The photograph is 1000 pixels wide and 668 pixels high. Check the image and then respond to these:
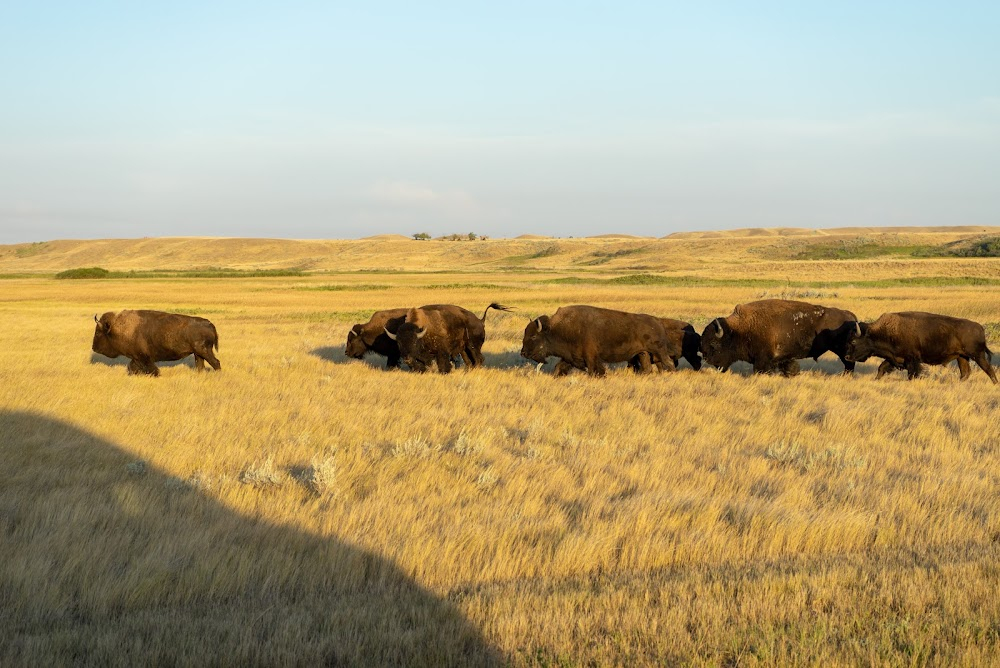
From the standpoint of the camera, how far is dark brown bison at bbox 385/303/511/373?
1563cm

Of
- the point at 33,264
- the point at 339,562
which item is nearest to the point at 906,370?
the point at 339,562

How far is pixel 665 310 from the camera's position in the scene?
A: 32.0 metres

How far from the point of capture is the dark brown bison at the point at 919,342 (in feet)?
45.5

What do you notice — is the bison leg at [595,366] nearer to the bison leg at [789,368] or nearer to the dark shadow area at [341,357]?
the bison leg at [789,368]

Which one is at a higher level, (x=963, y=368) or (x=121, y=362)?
(x=963, y=368)

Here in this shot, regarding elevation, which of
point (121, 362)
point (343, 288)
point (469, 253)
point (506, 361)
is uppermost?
point (469, 253)

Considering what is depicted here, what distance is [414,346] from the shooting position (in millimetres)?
15609

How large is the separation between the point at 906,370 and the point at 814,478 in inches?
360

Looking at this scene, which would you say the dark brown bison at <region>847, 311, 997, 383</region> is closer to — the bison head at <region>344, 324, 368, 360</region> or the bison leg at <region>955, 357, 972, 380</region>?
the bison leg at <region>955, 357, 972, 380</region>

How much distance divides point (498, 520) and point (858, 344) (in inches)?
433

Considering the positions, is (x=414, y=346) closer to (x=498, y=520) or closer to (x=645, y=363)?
(x=645, y=363)

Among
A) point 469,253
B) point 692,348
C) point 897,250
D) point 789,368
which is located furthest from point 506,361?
point 469,253

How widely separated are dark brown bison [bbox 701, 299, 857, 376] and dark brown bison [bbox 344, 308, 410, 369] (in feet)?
22.2

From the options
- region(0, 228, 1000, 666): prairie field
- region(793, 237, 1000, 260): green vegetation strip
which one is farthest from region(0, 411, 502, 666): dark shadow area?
region(793, 237, 1000, 260): green vegetation strip
